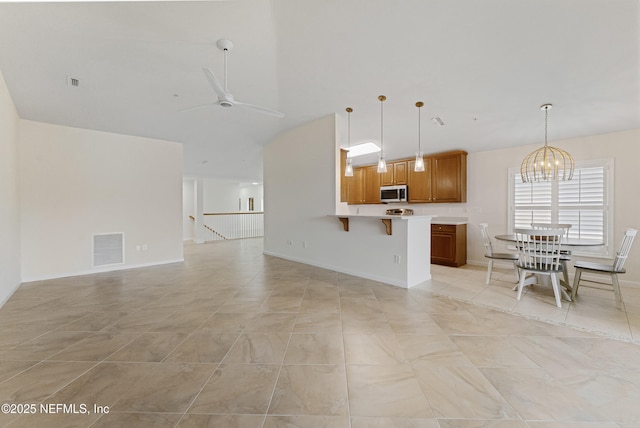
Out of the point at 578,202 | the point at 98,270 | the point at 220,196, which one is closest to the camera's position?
the point at 578,202

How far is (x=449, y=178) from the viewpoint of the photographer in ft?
18.0

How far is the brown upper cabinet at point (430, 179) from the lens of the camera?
5.38 meters

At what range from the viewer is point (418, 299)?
3225 millimetres

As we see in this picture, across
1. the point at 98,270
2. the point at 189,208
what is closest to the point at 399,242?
the point at 98,270

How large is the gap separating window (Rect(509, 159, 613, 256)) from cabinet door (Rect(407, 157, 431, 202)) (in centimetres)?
159

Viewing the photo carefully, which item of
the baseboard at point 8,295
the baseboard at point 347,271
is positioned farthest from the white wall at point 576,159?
the baseboard at point 8,295

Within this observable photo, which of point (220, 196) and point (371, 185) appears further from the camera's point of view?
point (220, 196)

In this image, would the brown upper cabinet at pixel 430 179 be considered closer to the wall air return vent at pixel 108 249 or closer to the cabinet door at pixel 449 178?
the cabinet door at pixel 449 178

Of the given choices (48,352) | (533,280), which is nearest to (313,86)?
(48,352)

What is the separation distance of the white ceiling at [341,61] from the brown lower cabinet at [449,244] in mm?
1932

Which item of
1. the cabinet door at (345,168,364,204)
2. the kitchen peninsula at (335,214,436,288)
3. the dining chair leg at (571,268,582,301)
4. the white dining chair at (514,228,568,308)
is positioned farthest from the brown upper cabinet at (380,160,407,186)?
the dining chair leg at (571,268,582,301)

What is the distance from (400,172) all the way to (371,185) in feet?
2.93

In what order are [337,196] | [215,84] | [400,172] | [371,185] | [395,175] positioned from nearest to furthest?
[215,84] → [337,196] → [400,172] → [395,175] → [371,185]

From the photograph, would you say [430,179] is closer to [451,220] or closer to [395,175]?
[395,175]
